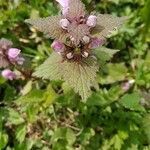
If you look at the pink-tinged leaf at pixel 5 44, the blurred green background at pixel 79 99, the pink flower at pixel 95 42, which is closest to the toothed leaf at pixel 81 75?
the pink flower at pixel 95 42

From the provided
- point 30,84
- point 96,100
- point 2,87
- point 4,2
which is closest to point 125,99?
point 96,100

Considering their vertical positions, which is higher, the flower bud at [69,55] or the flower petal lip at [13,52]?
the flower bud at [69,55]

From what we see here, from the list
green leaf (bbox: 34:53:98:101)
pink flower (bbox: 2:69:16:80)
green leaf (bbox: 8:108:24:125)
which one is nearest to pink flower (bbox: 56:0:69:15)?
green leaf (bbox: 34:53:98:101)

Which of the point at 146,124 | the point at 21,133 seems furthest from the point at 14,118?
the point at 146,124

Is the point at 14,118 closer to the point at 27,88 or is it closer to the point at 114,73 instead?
the point at 27,88

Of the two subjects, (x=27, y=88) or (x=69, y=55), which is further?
(x=27, y=88)

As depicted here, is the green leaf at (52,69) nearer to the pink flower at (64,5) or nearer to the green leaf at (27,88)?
the pink flower at (64,5)
